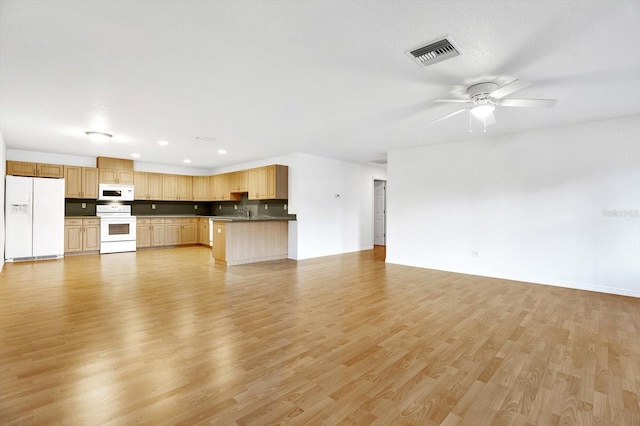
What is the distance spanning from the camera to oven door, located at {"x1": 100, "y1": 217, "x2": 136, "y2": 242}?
305 inches

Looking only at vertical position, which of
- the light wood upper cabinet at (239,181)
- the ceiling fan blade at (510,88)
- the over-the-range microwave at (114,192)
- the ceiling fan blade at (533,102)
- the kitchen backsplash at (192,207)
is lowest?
the kitchen backsplash at (192,207)

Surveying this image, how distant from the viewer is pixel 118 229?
26.1 ft

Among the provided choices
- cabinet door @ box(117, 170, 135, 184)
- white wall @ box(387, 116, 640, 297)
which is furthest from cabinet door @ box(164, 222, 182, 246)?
white wall @ box(387, 116, 640, 297)

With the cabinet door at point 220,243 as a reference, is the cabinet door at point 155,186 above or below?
above

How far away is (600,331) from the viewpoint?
3020mm

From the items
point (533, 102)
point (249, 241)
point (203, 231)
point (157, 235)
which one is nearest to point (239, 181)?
point (249, 241)

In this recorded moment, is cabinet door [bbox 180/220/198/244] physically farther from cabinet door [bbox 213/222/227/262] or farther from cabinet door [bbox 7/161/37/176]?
cabinet door [bbox 7/161/37/176]

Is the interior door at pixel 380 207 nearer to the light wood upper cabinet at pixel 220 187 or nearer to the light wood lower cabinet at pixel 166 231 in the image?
the light wood upper cabinet at pixel 220 187

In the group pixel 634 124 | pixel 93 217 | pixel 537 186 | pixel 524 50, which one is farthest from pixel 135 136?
pixel 634 124

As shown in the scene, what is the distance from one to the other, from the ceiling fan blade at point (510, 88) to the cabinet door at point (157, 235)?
900 centimetres

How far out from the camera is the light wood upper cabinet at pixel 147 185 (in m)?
8.62

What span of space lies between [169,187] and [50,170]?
2.80 metres

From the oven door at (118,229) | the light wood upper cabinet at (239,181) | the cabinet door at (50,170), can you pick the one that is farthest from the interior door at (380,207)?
the cabinet door at (50,170)

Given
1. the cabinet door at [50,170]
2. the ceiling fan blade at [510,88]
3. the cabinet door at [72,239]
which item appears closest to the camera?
the ceiling fan blade at [510,88]
